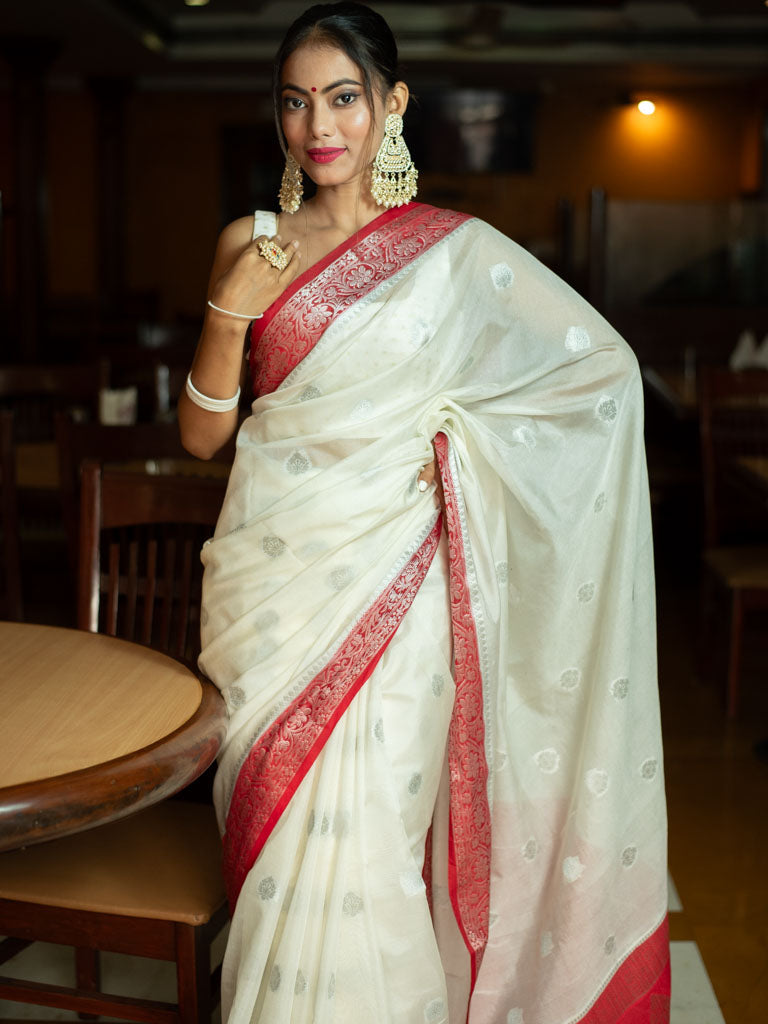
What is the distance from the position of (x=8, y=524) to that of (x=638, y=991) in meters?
1.75

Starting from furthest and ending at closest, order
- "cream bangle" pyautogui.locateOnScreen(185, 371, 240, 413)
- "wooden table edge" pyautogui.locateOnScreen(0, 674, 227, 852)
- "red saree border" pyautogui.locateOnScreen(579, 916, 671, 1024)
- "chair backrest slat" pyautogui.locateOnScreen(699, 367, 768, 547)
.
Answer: "chair backrest slat" pyautogui.locateOnScreen(699, 367, 768, 547) < "red saree border" pyautogui.locateOnScreen(579, 916, 671, 1024) < "cream bangle" pyautogui.locateOnScreen(185, 371, 240, 413) < "wooden table edge" pyautogui.locateOnScreen(0, 674, 227, 852)

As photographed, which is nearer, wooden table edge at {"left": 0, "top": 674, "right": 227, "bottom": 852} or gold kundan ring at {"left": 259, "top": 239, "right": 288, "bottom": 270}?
wooden table edge at {"left": 0, "top": 674, "right": 227, "bottom": 852}

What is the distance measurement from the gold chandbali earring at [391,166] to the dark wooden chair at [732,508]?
2.10m

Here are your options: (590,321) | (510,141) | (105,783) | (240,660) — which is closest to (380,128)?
(590,321)

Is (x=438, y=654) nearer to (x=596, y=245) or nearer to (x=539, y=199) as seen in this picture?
(x=596, y=245)

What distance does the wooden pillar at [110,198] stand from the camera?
10008mm

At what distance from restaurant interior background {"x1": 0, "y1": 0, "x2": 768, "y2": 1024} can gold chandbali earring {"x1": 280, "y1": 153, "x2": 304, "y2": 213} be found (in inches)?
8.3

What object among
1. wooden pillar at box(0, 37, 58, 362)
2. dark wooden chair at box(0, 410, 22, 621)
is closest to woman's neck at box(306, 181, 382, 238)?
dark wooden chair at box(0, 410, 22, 621)

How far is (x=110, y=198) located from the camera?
1021cm

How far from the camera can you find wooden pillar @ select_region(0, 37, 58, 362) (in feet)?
25.5

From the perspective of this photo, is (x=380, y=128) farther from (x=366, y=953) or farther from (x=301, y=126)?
(x=366, y=953)

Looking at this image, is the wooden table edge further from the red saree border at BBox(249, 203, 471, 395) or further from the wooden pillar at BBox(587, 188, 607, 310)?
the wooden pillar at BBox(587, 188, 607, 310)

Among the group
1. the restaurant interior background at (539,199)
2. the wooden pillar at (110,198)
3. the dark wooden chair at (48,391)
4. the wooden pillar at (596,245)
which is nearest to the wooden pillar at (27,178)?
the restaurant interior background at (539,199)

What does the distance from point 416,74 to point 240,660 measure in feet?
29.8
